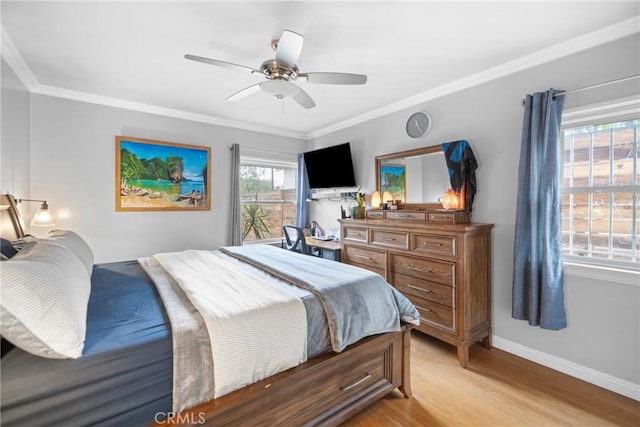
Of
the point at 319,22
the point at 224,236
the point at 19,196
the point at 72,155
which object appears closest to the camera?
the point at 319,22

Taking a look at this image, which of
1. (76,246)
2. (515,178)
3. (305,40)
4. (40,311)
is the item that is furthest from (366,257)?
(40,311)

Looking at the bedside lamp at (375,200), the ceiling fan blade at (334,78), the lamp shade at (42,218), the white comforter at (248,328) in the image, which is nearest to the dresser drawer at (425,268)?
the bedside lamp at (375,200)

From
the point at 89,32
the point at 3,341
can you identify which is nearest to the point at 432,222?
the point at 3,341

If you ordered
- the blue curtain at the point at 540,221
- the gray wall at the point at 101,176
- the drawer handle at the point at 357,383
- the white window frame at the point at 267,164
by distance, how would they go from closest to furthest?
the drawer handle at the point at 357,383 → the blue curtain at the point at 540,221 → the gray wall at the point at 101,176 → the white window frame at the point at 267,164

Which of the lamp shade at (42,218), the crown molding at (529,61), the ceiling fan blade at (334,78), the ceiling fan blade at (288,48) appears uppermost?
the crown molding at (529,61)

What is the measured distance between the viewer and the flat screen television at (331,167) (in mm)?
4062

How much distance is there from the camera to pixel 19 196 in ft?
8.35

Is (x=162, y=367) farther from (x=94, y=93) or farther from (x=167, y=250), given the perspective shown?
(x=94, y=93)

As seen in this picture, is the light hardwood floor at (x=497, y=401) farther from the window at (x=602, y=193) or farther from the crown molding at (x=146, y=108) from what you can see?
the crown molding at (x=146, y=108)

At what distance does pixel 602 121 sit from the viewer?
6.93 ft

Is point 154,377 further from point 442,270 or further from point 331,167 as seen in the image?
point 331,167

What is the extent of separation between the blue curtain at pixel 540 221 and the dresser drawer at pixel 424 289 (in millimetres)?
505

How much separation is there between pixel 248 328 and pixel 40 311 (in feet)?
2.44

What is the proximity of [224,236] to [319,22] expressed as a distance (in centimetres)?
310
